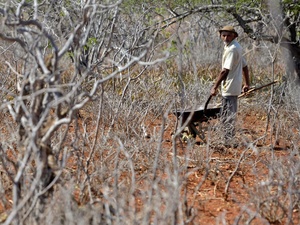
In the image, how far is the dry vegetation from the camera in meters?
3.21

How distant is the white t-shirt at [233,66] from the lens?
690cm

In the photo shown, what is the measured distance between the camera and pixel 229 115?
22.7ft

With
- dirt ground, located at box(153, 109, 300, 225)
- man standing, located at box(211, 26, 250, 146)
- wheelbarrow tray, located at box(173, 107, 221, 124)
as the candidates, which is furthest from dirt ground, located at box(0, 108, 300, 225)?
man standing, located at box(211, 26, 250, 146)

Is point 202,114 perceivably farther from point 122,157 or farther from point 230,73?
point 122,157

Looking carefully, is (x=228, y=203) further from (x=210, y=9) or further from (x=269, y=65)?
(x=269, y=65)

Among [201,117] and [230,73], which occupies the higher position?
[230,73]

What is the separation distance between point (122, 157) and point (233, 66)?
6.39 feet

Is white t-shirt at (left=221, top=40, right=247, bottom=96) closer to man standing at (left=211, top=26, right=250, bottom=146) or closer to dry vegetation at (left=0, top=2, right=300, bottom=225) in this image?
man standing at (left=211, top=26, right=250, bottom=146)

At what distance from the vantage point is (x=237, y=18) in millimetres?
9172

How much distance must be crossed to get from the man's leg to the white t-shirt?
9 centimetres

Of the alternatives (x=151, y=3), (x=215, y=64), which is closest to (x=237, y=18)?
(x=151, y=3)

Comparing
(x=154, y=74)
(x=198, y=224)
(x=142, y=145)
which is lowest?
(x=198, y=224)

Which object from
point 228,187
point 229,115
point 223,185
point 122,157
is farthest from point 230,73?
point 228,187

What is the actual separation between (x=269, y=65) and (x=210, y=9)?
481 cm
